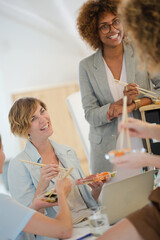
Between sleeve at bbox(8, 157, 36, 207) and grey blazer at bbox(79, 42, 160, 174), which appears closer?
sleeve at bbox(8, 157, 36, 207)

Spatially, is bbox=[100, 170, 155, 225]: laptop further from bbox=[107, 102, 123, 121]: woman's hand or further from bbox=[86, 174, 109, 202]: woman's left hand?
bbox=[107, 102, 123, 121]: woman's hand

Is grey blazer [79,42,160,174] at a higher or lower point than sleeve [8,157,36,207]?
higher

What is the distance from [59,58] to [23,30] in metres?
1.02

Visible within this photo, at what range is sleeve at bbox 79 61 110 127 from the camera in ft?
7.47

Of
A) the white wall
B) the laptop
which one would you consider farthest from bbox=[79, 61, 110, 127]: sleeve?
the white wall

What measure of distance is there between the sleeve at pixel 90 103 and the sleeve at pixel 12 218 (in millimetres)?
1019

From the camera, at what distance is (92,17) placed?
2.34 metres

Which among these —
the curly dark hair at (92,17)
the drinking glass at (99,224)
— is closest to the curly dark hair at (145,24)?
the drinking glass at (99,224)

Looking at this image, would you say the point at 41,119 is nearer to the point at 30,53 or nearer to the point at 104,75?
the point at 104,75

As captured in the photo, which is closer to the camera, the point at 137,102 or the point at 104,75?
the point at 137,102

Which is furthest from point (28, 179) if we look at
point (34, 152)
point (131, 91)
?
point (131, 91)

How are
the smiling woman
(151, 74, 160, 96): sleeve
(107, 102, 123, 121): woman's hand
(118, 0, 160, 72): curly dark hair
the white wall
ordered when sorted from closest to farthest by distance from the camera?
(118, 0, 160, 72): curly dark hair → the smiling woman → (107, 102, 123, 121): woman's hand → (151, 74, 160, 96): sleeve → the white wall

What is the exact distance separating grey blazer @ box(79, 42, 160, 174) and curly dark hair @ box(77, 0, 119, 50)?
101 millimetres

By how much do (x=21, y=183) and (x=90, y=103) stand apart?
806 mm
